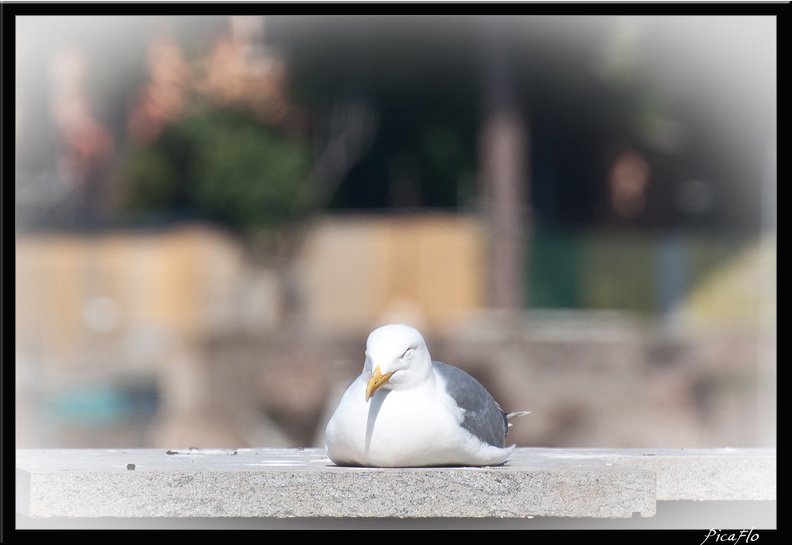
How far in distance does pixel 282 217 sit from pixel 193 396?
632 cm

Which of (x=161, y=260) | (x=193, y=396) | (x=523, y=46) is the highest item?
(x=523, y=46)

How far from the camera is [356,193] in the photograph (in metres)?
27.5

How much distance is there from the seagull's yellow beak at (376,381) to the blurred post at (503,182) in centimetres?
1695

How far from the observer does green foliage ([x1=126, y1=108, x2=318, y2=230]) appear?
2522 centimetres

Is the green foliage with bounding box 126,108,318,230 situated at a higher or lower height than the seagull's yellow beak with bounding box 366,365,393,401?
higher

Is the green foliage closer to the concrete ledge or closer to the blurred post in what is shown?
the blurred post

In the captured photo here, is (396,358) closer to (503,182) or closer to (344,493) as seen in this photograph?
(344,493)

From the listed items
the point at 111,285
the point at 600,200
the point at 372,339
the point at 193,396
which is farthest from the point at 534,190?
the point at 372,339

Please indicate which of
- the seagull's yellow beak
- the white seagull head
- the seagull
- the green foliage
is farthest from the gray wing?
the green foliage

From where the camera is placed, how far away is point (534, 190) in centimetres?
2670

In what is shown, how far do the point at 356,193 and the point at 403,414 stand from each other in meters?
22.0

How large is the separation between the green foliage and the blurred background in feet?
0.14

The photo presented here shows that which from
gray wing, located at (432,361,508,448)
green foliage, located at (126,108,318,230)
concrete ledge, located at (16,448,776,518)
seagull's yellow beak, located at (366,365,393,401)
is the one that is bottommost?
concrete ledge, located at (16,448,776,518)

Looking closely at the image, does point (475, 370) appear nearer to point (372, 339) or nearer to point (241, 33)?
point (241, 33)
